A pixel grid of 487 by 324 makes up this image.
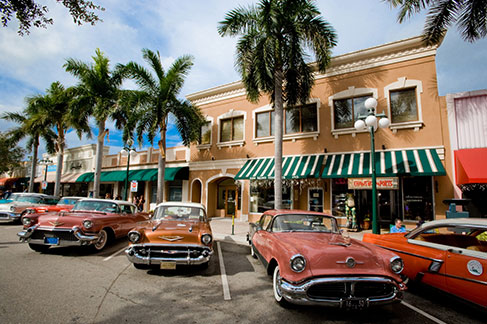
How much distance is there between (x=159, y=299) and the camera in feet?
13.7

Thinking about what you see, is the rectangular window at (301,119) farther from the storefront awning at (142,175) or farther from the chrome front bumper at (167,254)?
the chrome front bumper at (167,254)

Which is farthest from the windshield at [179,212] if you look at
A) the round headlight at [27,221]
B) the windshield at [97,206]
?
the round headlight at [27,221]

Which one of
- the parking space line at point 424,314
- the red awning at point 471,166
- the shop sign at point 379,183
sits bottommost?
the parking space line at point 424,314

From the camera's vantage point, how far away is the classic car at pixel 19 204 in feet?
39.3

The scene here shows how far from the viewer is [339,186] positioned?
12844 mm

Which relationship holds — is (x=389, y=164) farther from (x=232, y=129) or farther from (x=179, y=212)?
(x=232, y=129)

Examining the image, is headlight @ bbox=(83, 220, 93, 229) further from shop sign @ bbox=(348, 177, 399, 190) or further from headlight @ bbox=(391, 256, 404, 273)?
shop sign @ bbox=(348, 177, 399, 190)

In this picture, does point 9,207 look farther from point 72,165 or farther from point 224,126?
point 72,165

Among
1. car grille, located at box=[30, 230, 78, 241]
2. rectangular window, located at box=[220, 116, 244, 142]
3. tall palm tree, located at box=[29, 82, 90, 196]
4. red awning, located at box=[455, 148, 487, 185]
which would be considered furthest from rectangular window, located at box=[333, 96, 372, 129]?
tall palm tree, located at box=[29, 82, 90, 196]

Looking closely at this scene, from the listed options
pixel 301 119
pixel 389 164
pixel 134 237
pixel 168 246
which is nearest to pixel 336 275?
pixel 168 246

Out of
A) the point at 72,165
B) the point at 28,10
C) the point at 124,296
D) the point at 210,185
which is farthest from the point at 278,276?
the point at 72,165

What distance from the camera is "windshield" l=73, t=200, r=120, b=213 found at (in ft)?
27.0

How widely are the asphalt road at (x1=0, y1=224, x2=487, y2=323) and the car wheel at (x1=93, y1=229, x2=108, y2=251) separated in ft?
3.49

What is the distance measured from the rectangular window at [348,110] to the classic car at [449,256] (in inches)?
349
